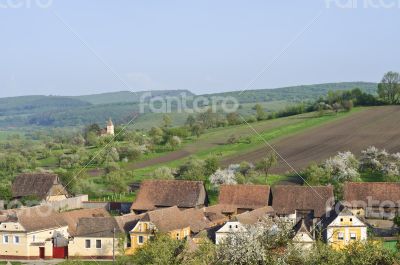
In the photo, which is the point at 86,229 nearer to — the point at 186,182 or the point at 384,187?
the point at 186,182

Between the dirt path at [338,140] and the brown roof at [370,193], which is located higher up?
the dirt path at [338,140]

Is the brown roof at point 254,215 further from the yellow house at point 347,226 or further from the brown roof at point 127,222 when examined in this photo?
the brown roof at point 127,222

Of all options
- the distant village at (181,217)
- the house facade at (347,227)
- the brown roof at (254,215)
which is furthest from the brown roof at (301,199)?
the house facade at (347,227)

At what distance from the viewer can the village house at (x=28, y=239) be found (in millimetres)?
46906

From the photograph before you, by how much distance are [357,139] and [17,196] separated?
4049 cm

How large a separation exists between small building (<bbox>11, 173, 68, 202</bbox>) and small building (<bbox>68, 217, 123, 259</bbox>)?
17.4 m

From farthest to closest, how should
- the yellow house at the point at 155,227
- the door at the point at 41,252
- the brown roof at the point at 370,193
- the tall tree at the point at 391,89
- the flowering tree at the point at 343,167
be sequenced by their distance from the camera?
the tall tree at the point at 391,89
the flowering tree at the point at 343,167
the brown roof at the point at 370,193
the door at the point at 41,252
the yellow house at the point at 155,227

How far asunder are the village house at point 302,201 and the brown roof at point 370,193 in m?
1.58

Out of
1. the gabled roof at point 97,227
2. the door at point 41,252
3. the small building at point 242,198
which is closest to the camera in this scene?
the gabled roof at point 97,227

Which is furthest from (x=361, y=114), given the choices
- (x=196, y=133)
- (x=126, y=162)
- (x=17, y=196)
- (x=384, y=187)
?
(x=17, y=196)

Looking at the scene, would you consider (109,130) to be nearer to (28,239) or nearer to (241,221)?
(28,239)

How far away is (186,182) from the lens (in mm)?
58969

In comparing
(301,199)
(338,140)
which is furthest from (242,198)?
(338,140)

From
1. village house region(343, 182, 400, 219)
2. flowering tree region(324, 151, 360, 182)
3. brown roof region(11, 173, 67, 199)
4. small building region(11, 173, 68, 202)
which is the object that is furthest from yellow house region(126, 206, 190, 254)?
flowering tree region(324, 151, 360, 182)
